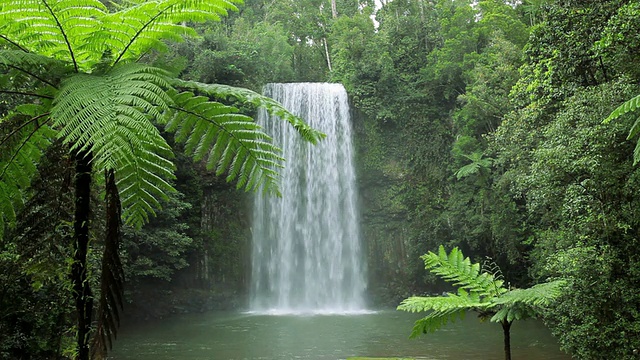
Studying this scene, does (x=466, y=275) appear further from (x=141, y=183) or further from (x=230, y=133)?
(x=141, y=183)

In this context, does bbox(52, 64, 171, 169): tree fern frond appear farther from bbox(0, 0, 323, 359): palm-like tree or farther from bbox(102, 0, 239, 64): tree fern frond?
bbox(102, 0, 239, 64): tree fern frond

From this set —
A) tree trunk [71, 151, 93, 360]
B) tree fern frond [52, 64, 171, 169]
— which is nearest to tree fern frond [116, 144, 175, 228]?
tree trunk [71, 151, 93, 360]

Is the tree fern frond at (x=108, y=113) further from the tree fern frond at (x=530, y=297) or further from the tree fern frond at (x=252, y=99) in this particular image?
the tree fern frond at (x=530, y=297)

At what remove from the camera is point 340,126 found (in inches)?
817

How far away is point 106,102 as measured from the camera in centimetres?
Answer: 205

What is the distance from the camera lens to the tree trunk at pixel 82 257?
89.2 inches

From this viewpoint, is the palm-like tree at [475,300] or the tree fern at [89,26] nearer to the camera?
the tree fern at [89,26]

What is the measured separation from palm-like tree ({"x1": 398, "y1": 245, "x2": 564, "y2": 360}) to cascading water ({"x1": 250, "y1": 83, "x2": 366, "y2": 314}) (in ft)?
46.9

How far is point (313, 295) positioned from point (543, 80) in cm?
1187

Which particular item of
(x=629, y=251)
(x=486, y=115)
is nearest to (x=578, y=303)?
(x=629, y=251)

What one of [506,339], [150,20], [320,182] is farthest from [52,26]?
[320,182]

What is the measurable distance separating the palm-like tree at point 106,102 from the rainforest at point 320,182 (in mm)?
13

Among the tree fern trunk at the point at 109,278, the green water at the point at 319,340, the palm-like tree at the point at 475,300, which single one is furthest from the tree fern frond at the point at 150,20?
the green water at the point at 319,340

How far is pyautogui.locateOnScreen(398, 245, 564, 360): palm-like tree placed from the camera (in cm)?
421
